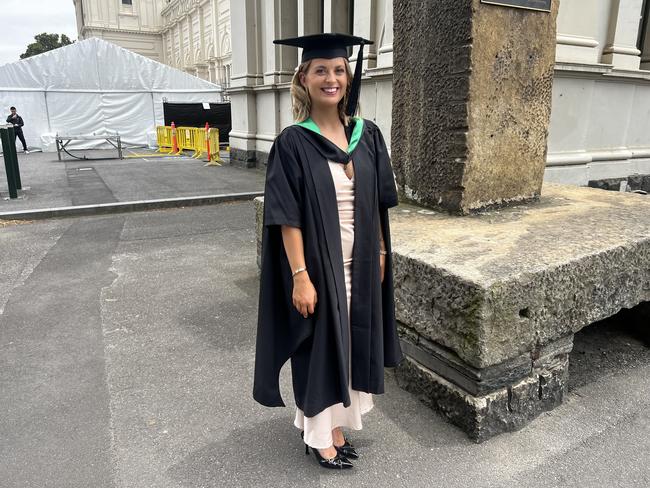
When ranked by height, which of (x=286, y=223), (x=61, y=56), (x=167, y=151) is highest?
(x=61, y=56)

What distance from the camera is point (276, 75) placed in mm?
12898

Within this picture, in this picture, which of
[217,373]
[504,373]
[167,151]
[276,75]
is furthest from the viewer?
[167,151]

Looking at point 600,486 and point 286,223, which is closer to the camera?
point 286,223

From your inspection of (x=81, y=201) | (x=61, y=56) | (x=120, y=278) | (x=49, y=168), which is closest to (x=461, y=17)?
(x=120, y=278)

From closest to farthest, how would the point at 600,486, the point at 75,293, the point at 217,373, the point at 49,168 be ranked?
the point at 600,486
the point at 217,373
the point at 75,293
the point at 49,168

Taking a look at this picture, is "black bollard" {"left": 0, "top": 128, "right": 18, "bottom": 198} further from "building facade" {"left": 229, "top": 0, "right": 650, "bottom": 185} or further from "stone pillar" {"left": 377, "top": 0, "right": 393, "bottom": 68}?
"stone pillar" {"left": 377, "top": 0, "right": 393, "bottom": 68}

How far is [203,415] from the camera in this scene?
2.89 meters

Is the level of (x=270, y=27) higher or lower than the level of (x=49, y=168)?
higher

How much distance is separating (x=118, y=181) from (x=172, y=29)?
6324 cm

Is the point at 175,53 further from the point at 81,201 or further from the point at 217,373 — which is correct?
the point at 217,373

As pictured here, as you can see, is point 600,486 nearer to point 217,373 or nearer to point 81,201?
point 217,373

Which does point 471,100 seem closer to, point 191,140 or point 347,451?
point 347,451

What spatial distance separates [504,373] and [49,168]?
15.5 metres

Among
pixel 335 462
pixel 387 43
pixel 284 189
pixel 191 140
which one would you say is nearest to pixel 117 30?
pixel 191 140
